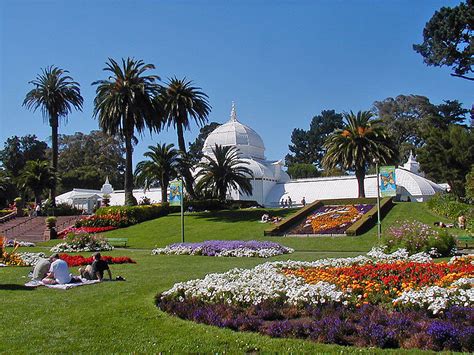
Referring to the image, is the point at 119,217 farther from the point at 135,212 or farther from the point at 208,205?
the point at 208,205

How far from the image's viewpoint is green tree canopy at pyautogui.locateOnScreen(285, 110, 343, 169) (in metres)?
99.4

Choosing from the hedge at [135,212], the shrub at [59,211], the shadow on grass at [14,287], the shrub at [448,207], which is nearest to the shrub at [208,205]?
the hedge at [135,212]

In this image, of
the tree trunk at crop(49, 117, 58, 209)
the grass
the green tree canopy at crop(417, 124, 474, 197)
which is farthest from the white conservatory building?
the grass

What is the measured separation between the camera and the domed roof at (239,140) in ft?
213

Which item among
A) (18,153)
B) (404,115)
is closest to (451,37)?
(404,115)

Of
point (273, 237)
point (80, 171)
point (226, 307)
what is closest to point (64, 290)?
point (226, 307)

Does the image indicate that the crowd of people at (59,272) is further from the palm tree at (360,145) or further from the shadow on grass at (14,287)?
the palm tree at (360,145)

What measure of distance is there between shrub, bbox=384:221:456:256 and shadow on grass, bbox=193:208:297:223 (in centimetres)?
1806

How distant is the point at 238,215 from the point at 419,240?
2234 cm

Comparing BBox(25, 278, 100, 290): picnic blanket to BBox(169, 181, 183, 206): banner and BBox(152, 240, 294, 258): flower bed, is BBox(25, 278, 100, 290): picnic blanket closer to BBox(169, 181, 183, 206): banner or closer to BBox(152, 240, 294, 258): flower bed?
BBox(152, 240, 294, 258): flower bed

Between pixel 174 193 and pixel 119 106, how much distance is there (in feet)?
53.3

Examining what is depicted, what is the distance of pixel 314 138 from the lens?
100125mm

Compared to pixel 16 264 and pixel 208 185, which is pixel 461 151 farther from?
pixel 16 264

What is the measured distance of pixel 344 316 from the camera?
25.8 feet
